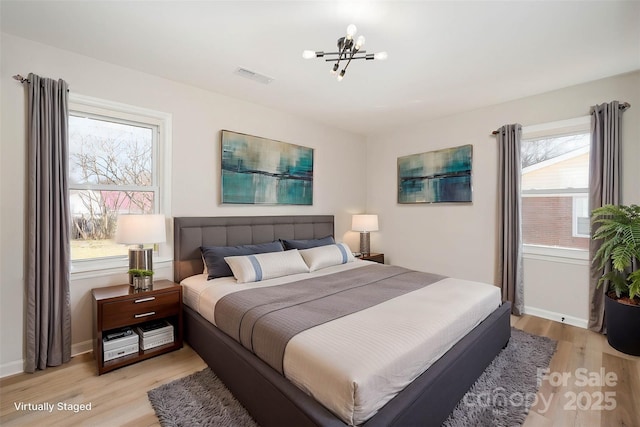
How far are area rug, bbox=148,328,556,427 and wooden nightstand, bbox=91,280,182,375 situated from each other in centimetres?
53

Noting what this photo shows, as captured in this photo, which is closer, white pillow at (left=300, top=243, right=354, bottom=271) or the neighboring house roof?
the neighboring house roof

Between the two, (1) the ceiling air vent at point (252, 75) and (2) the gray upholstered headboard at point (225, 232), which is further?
(2) the gray upholstered headboard at point (225, 232)

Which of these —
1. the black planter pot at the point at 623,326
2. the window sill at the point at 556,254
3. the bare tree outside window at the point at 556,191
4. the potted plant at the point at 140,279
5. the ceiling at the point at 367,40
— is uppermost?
the ceiling at the point at 367,40

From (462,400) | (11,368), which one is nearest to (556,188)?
(462,400)

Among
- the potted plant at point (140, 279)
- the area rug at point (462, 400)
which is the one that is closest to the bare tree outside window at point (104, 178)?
the potted plant at point (140, 279)

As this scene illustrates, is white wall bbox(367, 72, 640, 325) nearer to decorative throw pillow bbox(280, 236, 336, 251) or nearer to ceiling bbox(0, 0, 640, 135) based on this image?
ceiling bbox(0, 0, 640, 135)

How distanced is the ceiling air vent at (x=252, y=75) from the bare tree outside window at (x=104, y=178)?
3.63 feet

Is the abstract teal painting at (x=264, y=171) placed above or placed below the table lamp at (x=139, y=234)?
above

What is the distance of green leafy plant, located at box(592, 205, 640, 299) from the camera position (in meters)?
2.39

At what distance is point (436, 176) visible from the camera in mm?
4137

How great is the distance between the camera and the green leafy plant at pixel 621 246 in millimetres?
2389

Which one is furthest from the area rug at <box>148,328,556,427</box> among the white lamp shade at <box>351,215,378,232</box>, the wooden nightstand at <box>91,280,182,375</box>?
the white lamp shade at <box>351,215,378,232</box>

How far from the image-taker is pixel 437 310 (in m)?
1.93

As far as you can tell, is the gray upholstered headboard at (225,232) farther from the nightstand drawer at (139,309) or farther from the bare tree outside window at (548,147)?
A: the bare tree outside window at (548,147)
